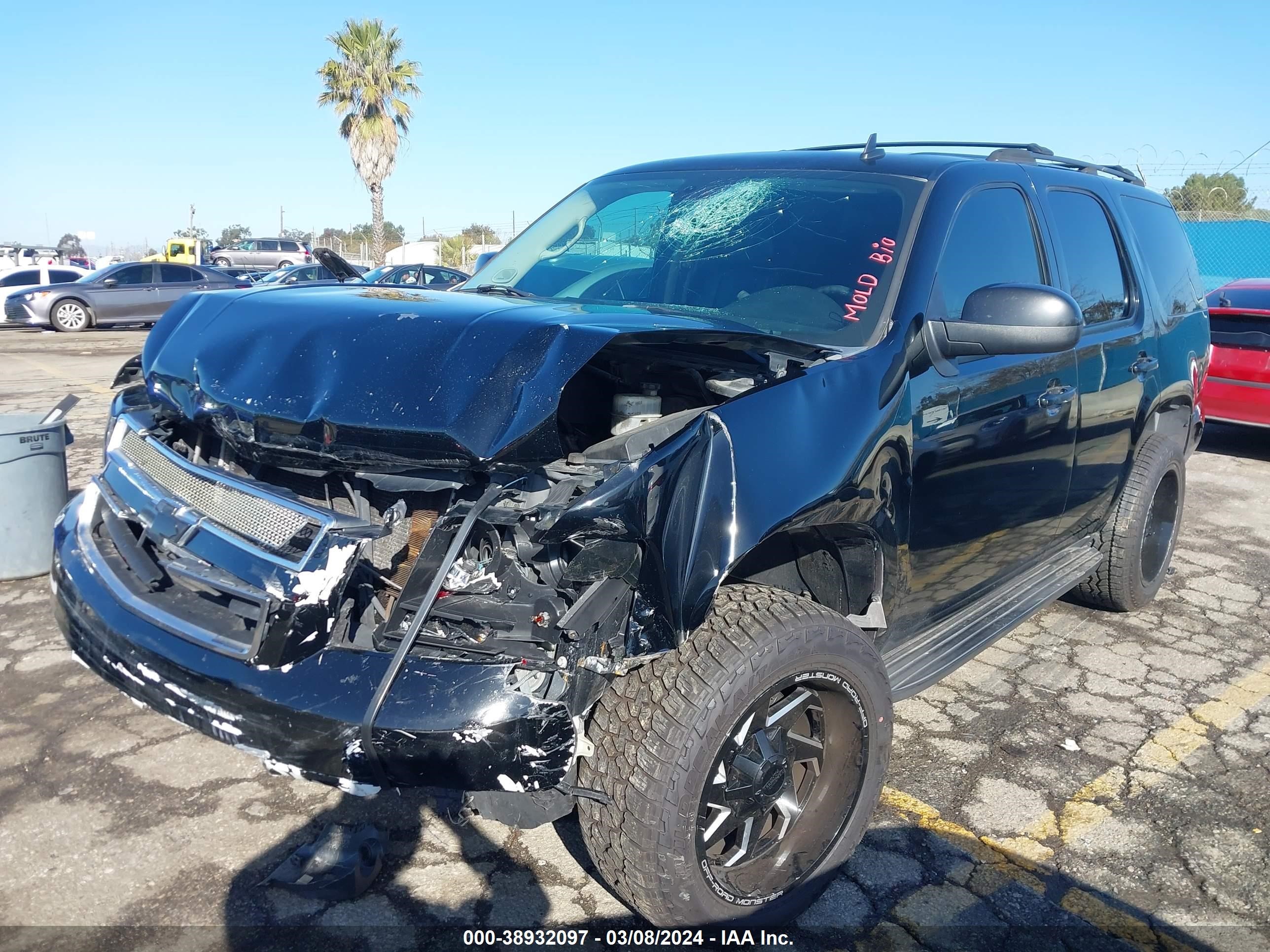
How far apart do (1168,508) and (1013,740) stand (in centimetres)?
204

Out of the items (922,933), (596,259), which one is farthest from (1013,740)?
(596,259)

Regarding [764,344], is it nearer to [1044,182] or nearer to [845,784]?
[845,784]

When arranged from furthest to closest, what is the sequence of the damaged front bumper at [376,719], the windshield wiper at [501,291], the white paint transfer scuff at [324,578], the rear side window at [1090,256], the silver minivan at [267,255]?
the silver minivan at [267,255] < the rear side window at [1090,256] < the windshield wiper at [501,291] < the white paint transfer scuff at [324,578] < the damaged front bumper at [376,719]

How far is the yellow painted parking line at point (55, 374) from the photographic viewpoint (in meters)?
11.3

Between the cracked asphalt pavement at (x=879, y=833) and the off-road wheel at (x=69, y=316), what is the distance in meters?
18.2

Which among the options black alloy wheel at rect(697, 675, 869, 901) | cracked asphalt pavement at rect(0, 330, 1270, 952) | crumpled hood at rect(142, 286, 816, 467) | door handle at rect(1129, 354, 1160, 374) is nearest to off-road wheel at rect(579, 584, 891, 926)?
black alloy wheel at rect(697, 675, 869, 901)

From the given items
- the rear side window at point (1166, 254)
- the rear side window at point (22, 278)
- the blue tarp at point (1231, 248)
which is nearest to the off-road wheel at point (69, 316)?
the rear side window at point (22, 278)

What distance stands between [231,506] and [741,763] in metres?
1.41

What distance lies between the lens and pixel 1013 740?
11.8 feet

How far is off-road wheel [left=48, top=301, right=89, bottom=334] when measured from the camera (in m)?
19.7

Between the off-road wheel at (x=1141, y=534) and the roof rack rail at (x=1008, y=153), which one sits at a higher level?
the roof rack rail at (x=1008, y=153)

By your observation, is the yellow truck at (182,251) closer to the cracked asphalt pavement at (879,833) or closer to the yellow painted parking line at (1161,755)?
the cracked asphalt pavement at (879,833)

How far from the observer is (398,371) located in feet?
7.67

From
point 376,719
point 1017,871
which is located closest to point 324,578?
point 376,719
